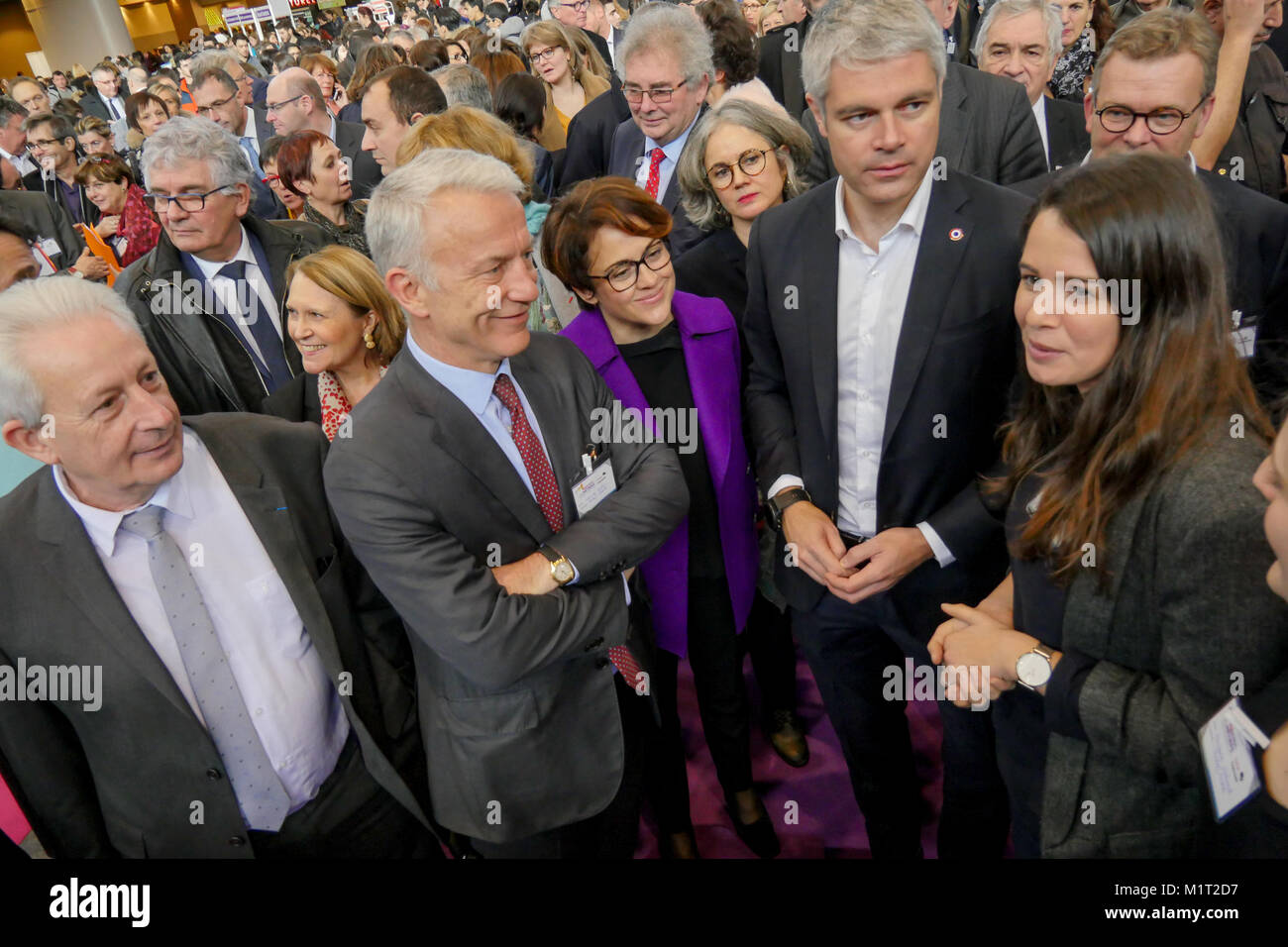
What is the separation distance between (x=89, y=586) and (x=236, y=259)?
5.98ft

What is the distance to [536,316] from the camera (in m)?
2.77

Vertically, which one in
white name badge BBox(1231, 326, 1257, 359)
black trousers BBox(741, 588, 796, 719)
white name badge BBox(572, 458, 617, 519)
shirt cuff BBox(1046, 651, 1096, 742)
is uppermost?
white name badge BBox(1231, 326, 1257, 359)

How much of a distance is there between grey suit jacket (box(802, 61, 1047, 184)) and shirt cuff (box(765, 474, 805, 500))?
4.22 feet

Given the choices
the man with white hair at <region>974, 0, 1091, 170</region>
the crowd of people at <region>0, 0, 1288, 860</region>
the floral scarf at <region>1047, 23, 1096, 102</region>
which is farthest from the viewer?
the floral scarf at <region>1047, 23, 1096, 102</region>

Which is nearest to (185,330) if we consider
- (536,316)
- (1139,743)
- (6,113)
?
(536,316)

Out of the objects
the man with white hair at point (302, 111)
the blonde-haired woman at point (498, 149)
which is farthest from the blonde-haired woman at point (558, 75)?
the blonde-haired woman at point (498, 149)

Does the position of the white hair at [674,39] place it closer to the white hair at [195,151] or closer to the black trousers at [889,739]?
the white hair at [195,151]

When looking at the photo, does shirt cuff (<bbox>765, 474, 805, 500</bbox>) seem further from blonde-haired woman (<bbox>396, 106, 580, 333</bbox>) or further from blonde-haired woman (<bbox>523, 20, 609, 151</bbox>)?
blonde-haired woman (<bbox>523, 20, 609, 151</bbox>)

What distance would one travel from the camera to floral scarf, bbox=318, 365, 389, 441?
7.95 feet

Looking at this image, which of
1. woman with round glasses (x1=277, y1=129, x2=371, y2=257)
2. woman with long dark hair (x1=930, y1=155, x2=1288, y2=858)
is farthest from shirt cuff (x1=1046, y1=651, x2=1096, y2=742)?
woman with round glasses (x1=277, y1=129, x2=371, y2=257)

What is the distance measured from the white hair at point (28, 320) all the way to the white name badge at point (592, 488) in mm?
965

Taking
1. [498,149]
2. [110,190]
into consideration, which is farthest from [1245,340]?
[110,190]
